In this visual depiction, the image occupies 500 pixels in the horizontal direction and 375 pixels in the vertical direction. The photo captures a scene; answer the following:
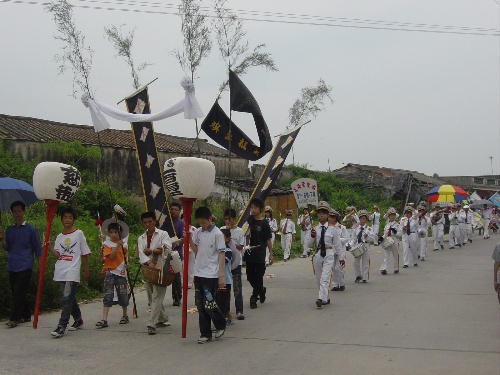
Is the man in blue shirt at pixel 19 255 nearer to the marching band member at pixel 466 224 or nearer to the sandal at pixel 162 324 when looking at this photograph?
the sandal at pixel 162 324

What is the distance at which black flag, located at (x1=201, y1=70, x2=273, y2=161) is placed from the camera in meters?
10.5

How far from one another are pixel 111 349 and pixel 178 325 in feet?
5.62

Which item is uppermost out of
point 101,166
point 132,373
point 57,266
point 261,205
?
point 101,166

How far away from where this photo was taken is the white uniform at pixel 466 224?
28.3 metres

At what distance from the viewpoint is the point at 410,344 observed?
318 inches

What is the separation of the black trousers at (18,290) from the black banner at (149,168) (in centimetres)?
235

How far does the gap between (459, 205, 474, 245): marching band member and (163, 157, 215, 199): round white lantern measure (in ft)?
71.3

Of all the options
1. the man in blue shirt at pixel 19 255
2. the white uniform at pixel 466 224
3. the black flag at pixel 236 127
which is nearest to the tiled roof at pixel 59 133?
the white uniform at pixel 466 224

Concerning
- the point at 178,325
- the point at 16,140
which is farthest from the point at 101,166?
the point at 178,325

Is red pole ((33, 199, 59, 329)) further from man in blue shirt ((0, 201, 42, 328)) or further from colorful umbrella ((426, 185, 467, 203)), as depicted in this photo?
colorful umbrella ((426, 185, 467, 203))

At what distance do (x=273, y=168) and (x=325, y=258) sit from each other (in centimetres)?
188

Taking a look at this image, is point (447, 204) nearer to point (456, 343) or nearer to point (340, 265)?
point (340, 265)

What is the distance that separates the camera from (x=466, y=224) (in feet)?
98.6

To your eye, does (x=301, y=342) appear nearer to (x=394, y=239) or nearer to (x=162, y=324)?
(x=162, y=324)
